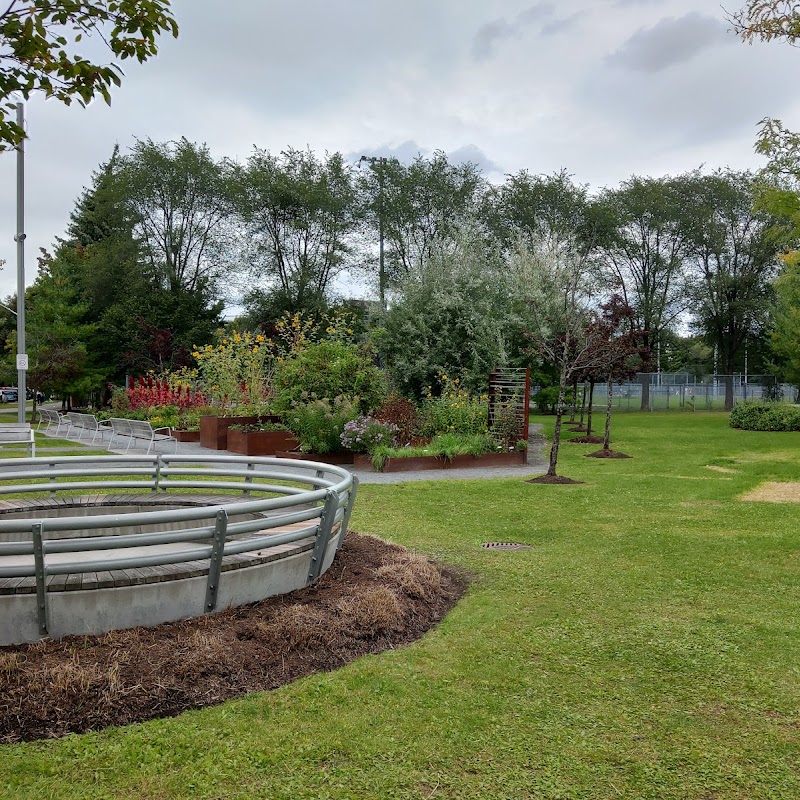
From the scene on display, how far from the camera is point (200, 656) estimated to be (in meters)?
3.95

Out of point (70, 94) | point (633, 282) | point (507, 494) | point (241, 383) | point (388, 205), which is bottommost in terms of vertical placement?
point (507, 494)

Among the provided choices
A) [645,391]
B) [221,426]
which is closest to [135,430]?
A: [221,426]

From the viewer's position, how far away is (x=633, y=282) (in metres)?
52.3

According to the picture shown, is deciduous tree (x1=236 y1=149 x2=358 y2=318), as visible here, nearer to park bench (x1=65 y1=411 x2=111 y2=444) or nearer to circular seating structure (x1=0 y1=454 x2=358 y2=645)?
park bench (x1=65 y1=411 x2=111 y2=444)

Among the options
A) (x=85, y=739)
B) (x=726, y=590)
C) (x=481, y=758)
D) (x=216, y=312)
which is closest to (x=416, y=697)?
(x=481, y=758)

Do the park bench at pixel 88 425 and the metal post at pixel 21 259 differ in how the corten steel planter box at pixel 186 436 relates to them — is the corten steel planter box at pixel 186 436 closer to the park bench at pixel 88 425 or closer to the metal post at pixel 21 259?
the park bench at pixel 88 425

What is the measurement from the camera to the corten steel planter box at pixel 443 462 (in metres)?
14.7

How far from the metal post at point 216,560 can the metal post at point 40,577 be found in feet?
2.87

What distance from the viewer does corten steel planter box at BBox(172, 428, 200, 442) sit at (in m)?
19.7

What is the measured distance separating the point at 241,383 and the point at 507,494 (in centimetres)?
1075

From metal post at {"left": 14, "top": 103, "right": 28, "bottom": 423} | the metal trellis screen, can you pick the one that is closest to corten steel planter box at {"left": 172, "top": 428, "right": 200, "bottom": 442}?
metal post at {"left": 14, "top": 103, "right": 28, "bottom": 423}

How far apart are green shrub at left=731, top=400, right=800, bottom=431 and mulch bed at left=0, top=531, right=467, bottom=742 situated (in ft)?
86.6

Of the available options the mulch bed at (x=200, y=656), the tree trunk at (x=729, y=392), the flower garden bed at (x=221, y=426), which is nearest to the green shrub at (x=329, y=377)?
the flower garden bed at (x=221, y=426)

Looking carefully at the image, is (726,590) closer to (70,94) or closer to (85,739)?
(85,739)
